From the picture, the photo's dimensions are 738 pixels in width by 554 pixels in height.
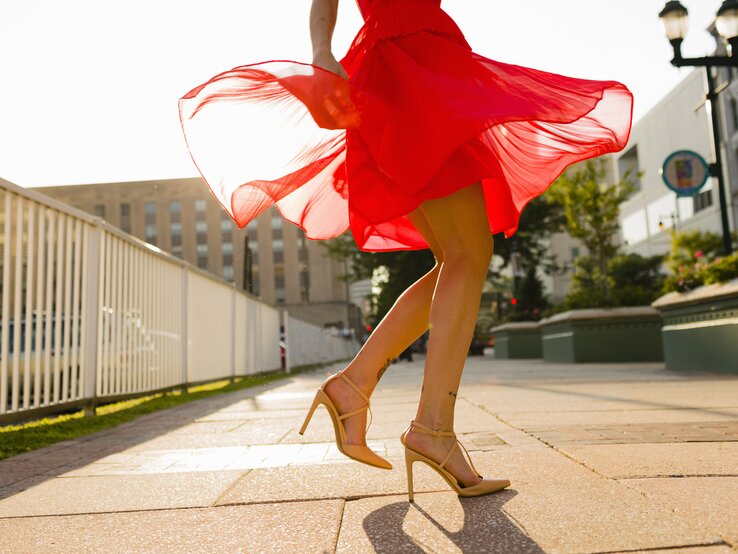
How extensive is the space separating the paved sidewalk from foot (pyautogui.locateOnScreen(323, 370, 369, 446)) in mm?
162

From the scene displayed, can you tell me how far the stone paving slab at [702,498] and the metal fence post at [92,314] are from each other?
14.1ft

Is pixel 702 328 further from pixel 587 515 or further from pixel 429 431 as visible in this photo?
pixel 587 515

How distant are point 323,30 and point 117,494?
1.61 m

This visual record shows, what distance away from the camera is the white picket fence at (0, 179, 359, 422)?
13.5ft

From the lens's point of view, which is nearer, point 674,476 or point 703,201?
point 674,476

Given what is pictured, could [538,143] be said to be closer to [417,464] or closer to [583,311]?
[417,464]

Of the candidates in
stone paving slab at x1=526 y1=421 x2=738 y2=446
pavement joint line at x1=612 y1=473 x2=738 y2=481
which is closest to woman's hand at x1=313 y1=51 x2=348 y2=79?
pavement joint line at x1=612 y1=473 x2=738 y2=481

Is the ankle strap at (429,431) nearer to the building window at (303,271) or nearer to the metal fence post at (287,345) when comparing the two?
the metal fence post at (287,345)

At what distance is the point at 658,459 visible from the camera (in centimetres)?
226

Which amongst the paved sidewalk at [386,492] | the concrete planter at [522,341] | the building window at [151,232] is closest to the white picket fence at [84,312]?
the paved sidewalk at [386,492]

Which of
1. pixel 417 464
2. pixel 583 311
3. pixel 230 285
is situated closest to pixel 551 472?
pixel 417 464

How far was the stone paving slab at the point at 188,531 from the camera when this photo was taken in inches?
60.5

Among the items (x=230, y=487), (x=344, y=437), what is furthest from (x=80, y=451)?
(x=344, y=437)

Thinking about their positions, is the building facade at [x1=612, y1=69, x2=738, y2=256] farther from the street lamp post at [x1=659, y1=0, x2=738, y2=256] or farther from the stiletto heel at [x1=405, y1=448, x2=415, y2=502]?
the stiletto heel at [x1=405, y1=448, x2=415, y2=502]
